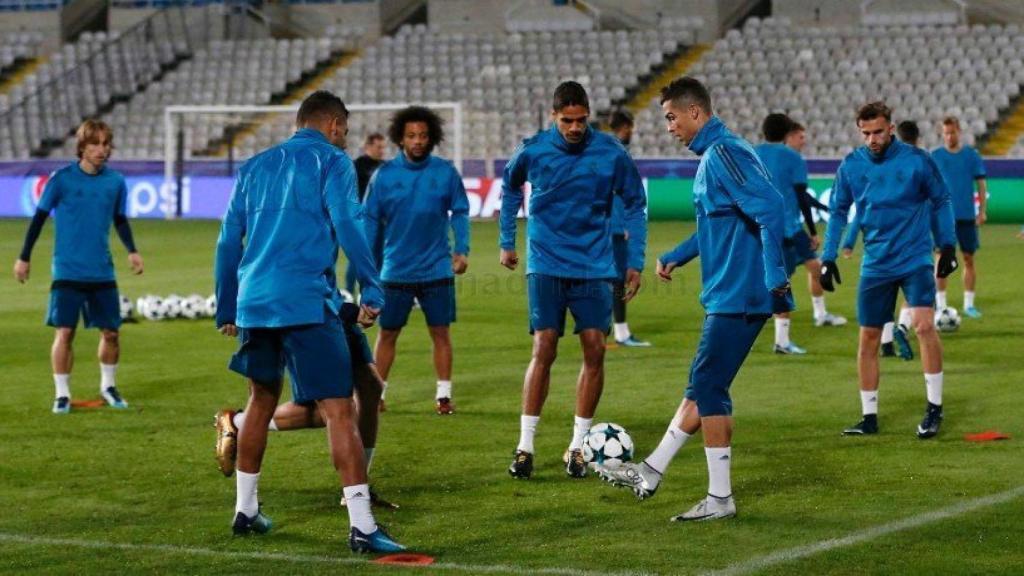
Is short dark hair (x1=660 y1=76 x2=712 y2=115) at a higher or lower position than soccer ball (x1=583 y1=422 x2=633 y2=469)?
higher

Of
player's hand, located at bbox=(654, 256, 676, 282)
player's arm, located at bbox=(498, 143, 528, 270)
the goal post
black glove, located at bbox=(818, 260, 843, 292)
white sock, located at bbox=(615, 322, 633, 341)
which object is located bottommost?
white sock, located at bbox=(615, 322, 633, 341)

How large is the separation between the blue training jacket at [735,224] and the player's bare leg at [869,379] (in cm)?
271

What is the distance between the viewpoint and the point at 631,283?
9695 mm

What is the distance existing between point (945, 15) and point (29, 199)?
21812 mm

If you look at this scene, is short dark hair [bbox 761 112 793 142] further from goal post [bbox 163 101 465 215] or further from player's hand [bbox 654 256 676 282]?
goal post [bbox 163 101 465 215]

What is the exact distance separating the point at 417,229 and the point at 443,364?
38.7 inches

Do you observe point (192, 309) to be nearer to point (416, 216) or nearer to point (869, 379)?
point (416, 216)

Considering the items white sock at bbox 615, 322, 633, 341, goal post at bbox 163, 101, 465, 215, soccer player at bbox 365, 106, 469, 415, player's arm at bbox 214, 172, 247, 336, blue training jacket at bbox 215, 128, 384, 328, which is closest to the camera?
blue training jacket at bbox 215, 128, 384, 328

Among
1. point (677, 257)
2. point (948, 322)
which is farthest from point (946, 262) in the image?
point (948, 322)

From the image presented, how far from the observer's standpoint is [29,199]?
36906mm

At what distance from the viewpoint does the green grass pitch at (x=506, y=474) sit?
7602mm

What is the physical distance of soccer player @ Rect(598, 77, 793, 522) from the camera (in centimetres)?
822

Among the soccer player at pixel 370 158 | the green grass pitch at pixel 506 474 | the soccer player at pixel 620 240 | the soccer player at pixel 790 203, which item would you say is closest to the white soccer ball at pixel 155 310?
the green grass pitch at pixel 506 474

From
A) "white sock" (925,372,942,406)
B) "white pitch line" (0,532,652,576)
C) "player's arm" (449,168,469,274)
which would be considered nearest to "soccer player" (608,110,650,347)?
"player's arm" (449,168,469,274)
